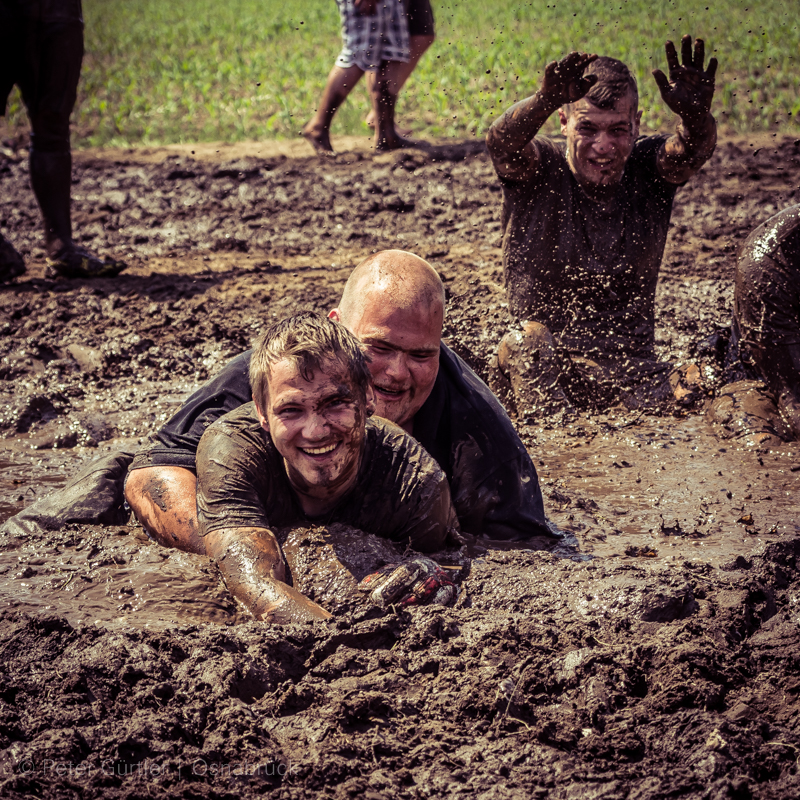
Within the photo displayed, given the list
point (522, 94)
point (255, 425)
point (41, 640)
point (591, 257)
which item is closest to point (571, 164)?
point (591, 257)

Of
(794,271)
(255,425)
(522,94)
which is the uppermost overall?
(522,94)

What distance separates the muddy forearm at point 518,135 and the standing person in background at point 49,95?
3235 mm

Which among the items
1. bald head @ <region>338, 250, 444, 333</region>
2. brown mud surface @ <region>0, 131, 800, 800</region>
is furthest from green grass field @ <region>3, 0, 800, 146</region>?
bald head @ <region>338, 250, 444, 333</region>

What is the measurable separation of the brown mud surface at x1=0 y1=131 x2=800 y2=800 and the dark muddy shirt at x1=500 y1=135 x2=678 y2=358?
0.50 meters

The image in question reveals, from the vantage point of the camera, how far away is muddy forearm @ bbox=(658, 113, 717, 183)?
4867mm

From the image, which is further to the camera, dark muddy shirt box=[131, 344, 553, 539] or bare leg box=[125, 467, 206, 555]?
dark muddy shirt box=[131, 344, 553, 539]

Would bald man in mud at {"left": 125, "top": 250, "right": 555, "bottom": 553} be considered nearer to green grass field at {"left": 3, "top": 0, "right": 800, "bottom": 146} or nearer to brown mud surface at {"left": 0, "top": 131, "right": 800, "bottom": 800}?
brown mud surface at {"left": 0, "top": 131, "right": 800, "bottom": 800}

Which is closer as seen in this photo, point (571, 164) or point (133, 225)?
point (571, 164)

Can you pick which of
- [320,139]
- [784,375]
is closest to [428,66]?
[320,139]

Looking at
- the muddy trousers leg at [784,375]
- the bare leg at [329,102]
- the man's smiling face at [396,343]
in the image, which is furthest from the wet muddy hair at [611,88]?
the bare leg at [329,102]

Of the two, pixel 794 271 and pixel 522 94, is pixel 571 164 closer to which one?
pixel 794 271

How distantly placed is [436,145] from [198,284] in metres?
4.14

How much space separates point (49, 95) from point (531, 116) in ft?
11.9

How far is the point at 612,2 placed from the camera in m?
15.7
